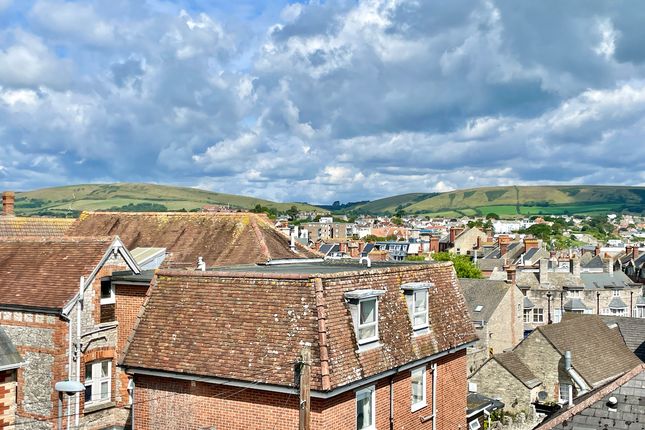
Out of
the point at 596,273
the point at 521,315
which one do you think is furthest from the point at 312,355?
the point at 596,273

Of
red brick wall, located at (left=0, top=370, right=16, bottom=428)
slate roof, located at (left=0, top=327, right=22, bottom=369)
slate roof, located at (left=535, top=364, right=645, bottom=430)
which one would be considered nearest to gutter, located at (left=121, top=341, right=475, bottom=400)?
slate roof, located at (left=0, top=327, right=22, bottom=369)

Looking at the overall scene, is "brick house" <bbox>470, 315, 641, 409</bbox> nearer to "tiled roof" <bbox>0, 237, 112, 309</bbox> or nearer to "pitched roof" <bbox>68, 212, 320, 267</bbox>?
"pitched roof" <bbox>68, 212, 320, 267</bbox>

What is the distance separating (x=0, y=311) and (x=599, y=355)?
1103 inches

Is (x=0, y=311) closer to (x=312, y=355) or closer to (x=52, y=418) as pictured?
(x=52, y=418)

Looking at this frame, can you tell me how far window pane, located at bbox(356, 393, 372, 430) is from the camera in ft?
54.6

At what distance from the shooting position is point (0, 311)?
2062 cm

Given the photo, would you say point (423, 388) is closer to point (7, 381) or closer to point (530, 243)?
point (7, 381)

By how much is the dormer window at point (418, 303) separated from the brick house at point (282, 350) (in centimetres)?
3

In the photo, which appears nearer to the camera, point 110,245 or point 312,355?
point 312,355

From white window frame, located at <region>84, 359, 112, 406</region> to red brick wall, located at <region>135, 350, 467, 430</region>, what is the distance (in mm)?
4034

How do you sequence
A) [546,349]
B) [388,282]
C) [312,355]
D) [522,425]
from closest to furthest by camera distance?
[312,355]
[388,282]
[522,425]
[546,349]

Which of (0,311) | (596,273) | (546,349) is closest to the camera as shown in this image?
(0,311)

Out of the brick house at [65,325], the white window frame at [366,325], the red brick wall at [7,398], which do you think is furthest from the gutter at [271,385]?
the brick house at [65,325]

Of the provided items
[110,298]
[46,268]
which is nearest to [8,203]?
[46,268]
